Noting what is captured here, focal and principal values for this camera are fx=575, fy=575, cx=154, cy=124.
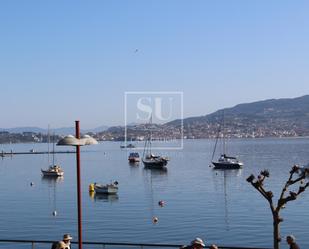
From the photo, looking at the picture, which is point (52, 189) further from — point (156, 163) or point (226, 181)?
point (156, 163)

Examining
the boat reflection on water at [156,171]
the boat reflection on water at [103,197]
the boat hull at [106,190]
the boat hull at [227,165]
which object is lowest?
the boat reflection on water at [103,197]

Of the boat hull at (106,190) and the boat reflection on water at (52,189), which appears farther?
the boat hull at (106,190)

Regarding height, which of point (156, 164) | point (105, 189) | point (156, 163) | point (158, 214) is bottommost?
point (158, 214)

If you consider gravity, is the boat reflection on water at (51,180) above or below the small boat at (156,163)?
below

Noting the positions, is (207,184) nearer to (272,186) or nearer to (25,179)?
(272,186)

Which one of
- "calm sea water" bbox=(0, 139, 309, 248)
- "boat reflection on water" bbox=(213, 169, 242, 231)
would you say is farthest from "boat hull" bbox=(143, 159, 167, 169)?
"calm sea water" bbox=(0, 139, 309, 248)

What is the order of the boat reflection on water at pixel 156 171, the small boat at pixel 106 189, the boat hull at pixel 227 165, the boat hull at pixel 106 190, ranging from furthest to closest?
the boat hull at pixel 227 165
the boat reflection on water at pixel 156 171
the small boat at pixel 106 189
the boat hull at pixel 106 190

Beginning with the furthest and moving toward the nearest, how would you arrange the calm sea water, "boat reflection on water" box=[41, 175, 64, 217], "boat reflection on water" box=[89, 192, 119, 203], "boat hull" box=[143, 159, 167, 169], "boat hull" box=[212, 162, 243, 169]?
"boat hull" box=[143, 159, 167, 169] < "boat hull" box=[212, 162, 243, 169] < "boat reflection on water" box=[89, 192, 119, 203] < "boat reflection on water" box=[41, 175, 64, 217] < the calm sea water

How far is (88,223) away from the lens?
51094 mm

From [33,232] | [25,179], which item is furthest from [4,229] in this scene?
[25,179]


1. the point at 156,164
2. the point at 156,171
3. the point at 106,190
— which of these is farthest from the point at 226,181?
the point at 156,164

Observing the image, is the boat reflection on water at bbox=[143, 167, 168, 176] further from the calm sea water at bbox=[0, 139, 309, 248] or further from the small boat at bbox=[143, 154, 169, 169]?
the calm sea water at bbox=[0, 139, 309, 248]

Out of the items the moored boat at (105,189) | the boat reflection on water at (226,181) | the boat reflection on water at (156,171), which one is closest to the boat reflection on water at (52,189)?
the moored boat at (105,189)

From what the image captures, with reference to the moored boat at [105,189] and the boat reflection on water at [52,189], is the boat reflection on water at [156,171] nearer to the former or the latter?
the boat reflection on water at [52,189]
